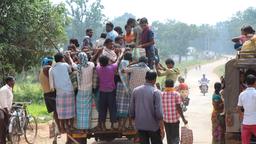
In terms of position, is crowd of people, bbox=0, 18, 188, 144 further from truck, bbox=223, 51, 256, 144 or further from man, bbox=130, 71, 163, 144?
truck, bbox=223, 51, 256, 144

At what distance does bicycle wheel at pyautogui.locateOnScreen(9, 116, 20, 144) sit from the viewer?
1239 centimetres

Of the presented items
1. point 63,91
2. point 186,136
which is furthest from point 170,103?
point 63,91

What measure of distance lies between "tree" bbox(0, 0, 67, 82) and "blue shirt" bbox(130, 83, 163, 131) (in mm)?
7497

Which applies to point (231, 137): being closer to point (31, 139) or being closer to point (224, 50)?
point (31, 139)

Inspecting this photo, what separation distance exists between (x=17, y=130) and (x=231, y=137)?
22.3 ft

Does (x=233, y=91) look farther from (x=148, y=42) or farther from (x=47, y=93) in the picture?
(x=47, y=93)

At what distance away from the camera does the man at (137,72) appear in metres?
9.58

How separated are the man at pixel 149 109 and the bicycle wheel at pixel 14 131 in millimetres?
5467

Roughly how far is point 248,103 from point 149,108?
1554 mm

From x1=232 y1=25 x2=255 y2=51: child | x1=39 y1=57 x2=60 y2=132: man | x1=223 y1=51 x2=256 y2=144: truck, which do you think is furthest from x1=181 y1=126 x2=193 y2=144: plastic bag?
x1=39 y1=57 x2=60 y2=132: man

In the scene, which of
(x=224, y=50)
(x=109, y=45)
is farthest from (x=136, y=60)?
(x=224, y=50)

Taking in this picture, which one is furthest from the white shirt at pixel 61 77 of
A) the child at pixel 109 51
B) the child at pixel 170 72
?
the child at pixel 170 72

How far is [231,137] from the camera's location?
784cm

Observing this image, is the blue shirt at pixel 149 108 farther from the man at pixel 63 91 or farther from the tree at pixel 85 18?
the tree at pixel 85 18
